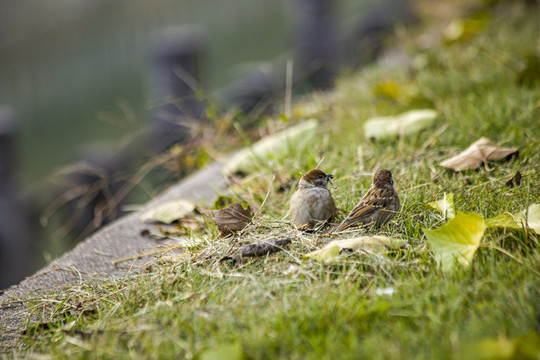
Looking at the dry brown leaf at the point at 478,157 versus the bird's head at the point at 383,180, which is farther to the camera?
the dry brown leaf at the point at 478,157

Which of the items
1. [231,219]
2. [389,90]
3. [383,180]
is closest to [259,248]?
[231,219]

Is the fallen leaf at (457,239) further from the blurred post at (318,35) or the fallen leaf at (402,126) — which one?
the blurred post at (318,35)

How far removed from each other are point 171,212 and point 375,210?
48.6 inches

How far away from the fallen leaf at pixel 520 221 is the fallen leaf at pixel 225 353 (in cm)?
104

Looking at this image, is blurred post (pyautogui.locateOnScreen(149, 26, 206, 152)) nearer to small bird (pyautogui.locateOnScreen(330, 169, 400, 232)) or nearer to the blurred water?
the blurred water

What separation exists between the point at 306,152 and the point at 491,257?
5.48 feet

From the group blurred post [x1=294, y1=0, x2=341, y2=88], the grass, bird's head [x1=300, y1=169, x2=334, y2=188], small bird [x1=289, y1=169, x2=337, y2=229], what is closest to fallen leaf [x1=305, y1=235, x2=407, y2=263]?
the grass

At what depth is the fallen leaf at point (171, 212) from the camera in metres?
2.76

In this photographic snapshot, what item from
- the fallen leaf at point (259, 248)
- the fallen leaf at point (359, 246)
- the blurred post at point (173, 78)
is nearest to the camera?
the fallen leaf at point (359, 246)

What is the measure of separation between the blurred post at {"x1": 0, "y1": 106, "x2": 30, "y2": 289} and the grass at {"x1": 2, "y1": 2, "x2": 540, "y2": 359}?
3.24 m

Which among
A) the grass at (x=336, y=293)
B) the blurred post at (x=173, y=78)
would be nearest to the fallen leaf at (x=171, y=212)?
the grass at (x=336, y=293)

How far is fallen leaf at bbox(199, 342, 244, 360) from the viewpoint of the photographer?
4.57 ft

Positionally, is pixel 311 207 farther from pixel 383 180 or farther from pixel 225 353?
pixel 225 353

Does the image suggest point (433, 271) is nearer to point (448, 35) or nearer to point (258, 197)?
point (258, 197)
